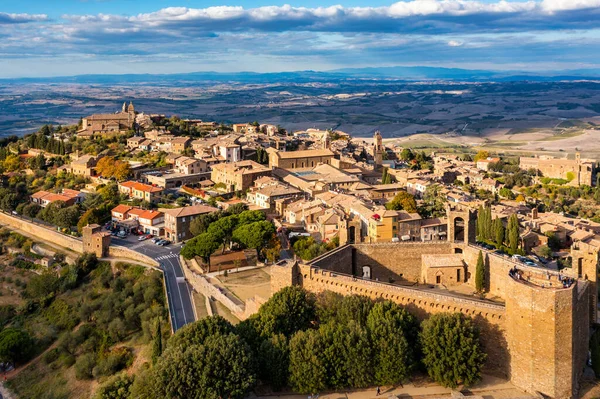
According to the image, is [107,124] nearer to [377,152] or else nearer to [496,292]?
[377,152]

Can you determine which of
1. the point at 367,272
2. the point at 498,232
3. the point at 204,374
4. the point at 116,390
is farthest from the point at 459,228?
the point at 116,390

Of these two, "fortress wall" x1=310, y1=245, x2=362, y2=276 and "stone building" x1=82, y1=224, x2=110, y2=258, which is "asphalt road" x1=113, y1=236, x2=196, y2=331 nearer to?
"stone building" x1=82, y1=224, x2=110, y2=258

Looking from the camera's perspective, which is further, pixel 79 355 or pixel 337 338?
pixel 79 355

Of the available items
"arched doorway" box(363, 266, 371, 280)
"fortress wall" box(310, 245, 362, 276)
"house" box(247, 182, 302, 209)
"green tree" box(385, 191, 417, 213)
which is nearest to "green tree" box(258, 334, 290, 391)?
"fortress wall" box(310, 245, 362, 276)

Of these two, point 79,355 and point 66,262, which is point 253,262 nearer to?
point 79,355

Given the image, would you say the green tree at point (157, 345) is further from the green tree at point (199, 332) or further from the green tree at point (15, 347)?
the green tree at point (15, 347)

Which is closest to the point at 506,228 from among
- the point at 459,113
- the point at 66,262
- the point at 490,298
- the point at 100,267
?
the point at 490,298
